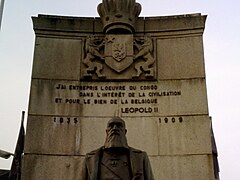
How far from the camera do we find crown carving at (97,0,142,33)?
37.4 feet

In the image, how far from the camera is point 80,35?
11531 millimetres

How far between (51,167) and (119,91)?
2.63 metres

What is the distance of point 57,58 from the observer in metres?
11.2

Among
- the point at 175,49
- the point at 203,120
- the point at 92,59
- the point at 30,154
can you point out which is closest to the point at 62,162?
the point at 30,154

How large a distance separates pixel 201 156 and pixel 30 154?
4.17m

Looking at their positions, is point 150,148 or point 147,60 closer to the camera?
point 150,148

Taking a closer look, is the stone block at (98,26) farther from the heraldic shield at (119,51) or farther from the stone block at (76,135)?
the stone block at (76,135)

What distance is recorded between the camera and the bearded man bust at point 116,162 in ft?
24.0

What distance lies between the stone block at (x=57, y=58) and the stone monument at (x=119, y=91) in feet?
0.09

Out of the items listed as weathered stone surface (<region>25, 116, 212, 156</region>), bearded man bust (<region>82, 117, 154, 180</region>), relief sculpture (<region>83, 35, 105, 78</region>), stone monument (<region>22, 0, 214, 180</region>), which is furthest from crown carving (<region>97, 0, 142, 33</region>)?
bearded man bust (<region>82, 117, 154, 180</region>)

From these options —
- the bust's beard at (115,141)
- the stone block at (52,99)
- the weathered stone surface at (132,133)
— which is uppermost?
the stone block at (52,99)

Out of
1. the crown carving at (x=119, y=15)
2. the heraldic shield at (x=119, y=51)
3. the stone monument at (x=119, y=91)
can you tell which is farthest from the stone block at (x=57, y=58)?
the crown carving at (x=119, y=15)

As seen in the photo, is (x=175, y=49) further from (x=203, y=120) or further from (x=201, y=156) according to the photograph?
(x=201, y=156)

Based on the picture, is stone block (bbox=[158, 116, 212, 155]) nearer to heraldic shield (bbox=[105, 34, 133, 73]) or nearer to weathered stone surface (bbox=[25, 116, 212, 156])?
weathered stone surface (bbox=[25, 116, 212, 156])
